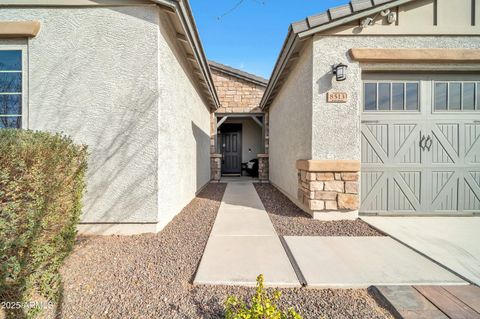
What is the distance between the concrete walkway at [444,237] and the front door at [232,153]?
8.04m

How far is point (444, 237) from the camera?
298 cm

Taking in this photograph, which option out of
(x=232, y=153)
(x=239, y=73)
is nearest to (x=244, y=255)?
(x=239, y=73)

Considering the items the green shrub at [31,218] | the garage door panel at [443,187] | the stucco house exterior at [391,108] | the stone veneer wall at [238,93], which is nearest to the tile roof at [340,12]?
the stucco house exterior at [391,108]

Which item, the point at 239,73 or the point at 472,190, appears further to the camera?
the point at 239,73

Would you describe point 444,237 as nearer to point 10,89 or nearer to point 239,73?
point 10,89

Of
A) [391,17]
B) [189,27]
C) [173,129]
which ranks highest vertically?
[391,17]

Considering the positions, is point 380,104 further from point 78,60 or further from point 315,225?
point 78,60

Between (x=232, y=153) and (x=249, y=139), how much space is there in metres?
1.24

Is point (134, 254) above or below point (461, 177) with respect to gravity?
below

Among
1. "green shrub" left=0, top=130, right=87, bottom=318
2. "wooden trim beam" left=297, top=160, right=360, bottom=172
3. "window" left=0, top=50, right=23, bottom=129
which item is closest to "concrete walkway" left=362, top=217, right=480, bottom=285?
"wooden trim beam" left=297, top=160, right=360, bottom=172

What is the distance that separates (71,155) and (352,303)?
3383 mm

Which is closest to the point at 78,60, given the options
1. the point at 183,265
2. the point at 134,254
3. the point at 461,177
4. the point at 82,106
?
the point at 82,106

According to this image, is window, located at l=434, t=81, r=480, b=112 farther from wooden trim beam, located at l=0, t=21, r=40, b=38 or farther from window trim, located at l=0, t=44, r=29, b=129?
window trim, located at l=0, t=44, r=29, b=129

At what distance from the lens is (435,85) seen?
3879 mm
